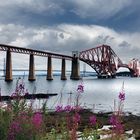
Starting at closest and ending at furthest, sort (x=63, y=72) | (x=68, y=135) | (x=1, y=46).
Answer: (x=68, y=135) < (x=1, y=46) < (x=63, y=72)

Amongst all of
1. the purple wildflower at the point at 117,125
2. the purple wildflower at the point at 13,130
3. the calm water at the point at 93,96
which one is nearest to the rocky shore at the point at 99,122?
the calm water at the point at 93,96

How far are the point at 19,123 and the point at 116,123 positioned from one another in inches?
59.7

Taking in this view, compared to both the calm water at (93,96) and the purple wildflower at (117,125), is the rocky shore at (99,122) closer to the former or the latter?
the calm water at (93,96)

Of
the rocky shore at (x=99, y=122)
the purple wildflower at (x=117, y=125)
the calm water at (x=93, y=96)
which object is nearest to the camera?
the purple wildflower at (x=117, y=125)

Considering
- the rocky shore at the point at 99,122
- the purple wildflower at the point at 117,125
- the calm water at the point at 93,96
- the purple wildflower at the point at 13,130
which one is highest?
the purple wildflower at the point at 117,125

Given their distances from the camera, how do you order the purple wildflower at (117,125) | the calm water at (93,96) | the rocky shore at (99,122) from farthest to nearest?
the calm water at (93,96) → the rocky shore at (99,122) → the purple wildflower at (117,125)

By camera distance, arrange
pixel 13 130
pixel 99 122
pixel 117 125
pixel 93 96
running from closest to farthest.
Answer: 1. pixel 117 125
2. pixel 13 130
3. pixel 99 122
4. pixel 93 96

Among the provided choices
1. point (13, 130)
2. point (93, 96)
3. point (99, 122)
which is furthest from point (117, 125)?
point (93, 96)

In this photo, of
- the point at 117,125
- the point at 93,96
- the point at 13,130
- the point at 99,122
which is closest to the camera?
the point at 117,125

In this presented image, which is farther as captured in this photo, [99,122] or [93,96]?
[93,96]

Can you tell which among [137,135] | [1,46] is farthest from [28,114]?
[1,46]

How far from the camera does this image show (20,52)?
151500 mm

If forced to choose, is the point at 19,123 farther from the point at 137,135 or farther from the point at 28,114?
the point at 137,135

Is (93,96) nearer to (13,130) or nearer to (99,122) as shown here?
(99,122)
